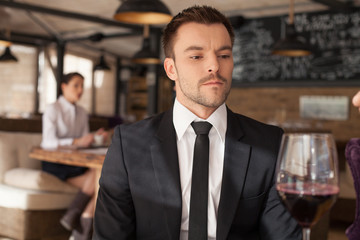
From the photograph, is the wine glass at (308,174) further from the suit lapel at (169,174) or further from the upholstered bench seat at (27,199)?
the upholstered bench seat at (27,199)

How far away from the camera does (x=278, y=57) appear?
23.8ft

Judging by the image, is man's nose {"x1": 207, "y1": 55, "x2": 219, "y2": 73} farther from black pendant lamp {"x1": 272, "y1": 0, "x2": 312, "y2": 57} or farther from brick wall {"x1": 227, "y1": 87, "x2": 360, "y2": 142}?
brick wall {"x1": 227, "y1": 87, "x2": 360, "y2": 142}

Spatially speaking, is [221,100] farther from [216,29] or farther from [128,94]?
[128,94]

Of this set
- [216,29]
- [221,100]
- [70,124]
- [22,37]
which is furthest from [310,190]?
[22,37]

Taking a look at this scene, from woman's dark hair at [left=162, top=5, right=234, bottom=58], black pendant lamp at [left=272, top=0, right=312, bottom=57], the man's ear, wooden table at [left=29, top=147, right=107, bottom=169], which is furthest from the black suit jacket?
black pendant lamp at [left=272, top=0, right=312, bottom=57]

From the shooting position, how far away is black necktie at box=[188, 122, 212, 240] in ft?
3.82

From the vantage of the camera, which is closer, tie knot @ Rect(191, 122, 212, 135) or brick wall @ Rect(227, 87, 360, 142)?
tie knot @ Rect(191, 122, 212, 135)

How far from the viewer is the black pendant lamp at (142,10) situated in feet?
9.84

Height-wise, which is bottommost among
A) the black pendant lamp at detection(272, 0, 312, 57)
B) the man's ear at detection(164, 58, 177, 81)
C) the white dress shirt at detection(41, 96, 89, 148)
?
the white dress shirt at detection(41, 96, 89, 148)

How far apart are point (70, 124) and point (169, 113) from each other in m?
2.46

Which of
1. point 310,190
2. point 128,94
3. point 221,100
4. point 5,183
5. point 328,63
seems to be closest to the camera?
point 310,190

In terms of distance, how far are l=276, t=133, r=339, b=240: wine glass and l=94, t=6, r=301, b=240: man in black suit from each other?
52 centimetres

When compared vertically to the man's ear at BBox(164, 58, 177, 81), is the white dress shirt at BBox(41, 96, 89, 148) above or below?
below

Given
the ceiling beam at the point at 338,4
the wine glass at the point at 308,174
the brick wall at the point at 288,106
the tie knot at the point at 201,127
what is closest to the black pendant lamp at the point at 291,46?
the brick wall at the point at 288,106
